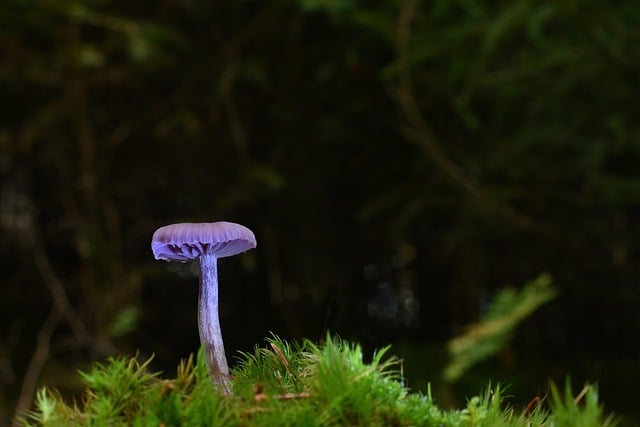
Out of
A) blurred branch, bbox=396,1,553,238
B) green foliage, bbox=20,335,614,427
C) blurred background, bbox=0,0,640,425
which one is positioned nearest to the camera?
green foliage, bbox=20,335,614,427

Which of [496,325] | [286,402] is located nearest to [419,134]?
[496,325]

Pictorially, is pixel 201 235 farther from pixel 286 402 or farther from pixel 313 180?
pixel 313 180

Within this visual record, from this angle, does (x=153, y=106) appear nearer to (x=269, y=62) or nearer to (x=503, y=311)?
(x=269, y=62)

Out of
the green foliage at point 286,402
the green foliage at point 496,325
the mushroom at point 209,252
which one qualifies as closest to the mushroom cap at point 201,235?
the mushroom at point 209,252

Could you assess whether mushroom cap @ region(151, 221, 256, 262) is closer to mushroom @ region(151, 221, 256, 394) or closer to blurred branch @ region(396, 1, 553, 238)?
mushroom @ region(151, 221, 256, 394)

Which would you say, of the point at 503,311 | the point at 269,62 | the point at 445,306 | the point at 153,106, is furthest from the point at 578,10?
the point at 445,306

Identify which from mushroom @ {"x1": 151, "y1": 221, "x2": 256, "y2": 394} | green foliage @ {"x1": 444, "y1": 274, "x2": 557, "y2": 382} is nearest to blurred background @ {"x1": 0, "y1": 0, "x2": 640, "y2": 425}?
green foliage @ {"x1": 444, "y1": 274, "x2": 557, "y2": 382}

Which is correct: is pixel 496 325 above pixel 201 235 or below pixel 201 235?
below
